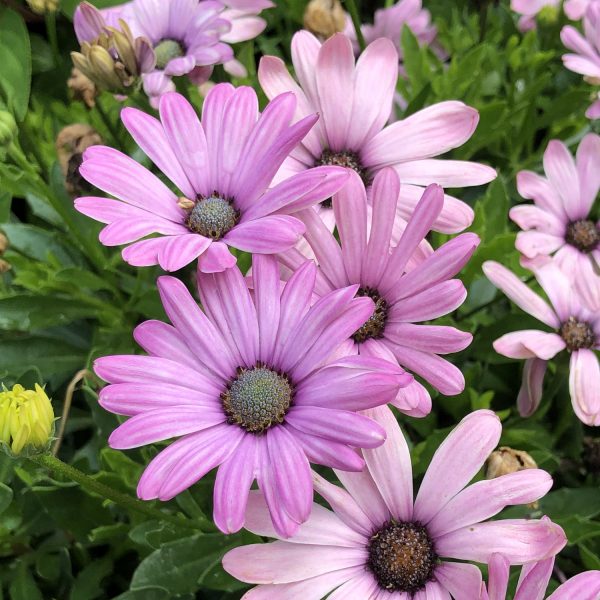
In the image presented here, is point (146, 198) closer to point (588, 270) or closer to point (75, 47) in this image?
point (588, 270)

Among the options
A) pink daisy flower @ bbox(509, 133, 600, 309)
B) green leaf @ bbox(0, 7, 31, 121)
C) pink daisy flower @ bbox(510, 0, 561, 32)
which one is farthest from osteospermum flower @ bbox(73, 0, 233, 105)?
pink daisy flower @ bbox(510, 0, 561, 32)

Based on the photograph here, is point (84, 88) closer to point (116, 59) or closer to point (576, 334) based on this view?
point (116, 59)

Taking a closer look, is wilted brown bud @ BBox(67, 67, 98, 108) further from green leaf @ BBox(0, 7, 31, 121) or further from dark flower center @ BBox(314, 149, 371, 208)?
dark flower center @ BBox(314, 149, 371, 208)

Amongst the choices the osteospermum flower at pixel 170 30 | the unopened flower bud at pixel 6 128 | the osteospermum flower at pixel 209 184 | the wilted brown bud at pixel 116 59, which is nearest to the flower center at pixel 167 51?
the osteospermum flower at pixel 170 30

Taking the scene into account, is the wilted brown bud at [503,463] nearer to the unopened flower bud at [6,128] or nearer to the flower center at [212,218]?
the flower center at [212,218]

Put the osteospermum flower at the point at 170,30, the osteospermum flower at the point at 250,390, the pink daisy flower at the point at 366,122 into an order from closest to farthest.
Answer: the osteospermum flower at the point at 250,390 < the pink daisy flower at the point at 366,122 < the osteospermum flower at the point at 170,30

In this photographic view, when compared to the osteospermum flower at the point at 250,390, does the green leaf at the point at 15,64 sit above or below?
above

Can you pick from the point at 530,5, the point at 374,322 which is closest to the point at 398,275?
the point at 374,322
